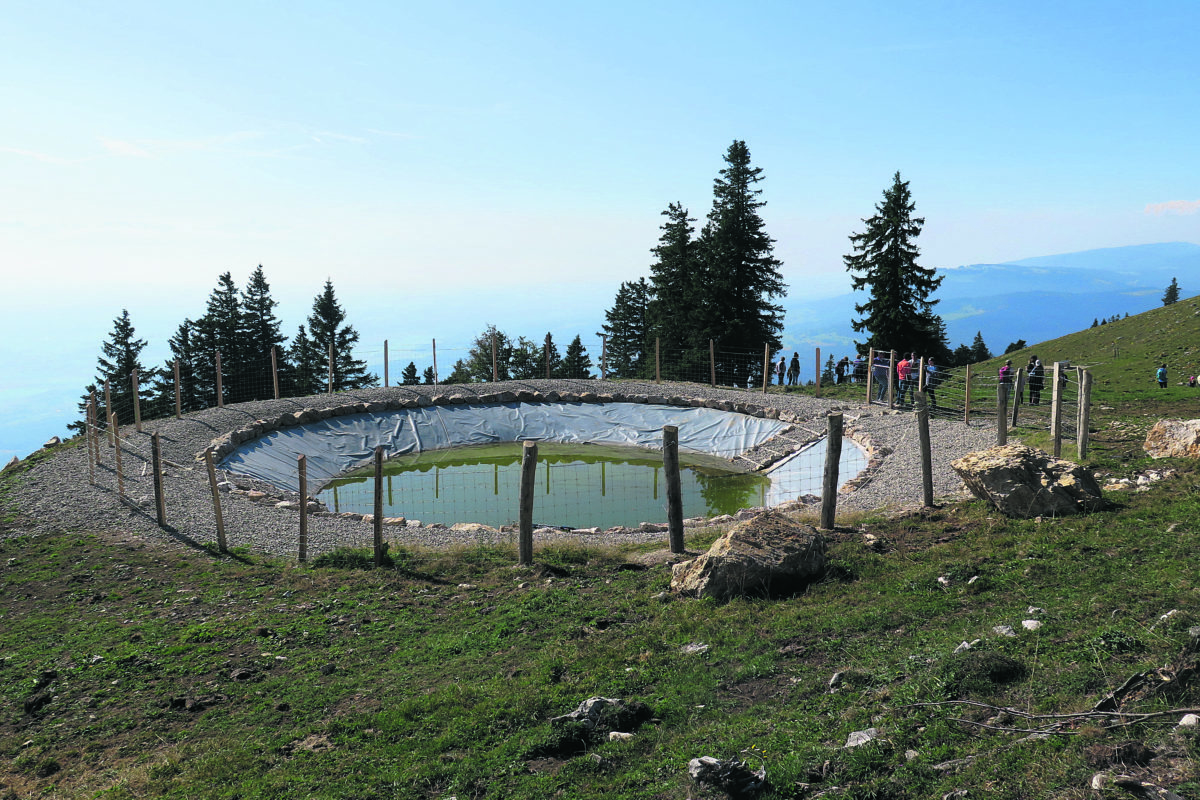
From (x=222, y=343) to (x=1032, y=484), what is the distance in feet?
183

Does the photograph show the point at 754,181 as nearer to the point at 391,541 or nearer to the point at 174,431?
the point at 174,431

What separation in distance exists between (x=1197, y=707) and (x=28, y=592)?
13732 millimetres

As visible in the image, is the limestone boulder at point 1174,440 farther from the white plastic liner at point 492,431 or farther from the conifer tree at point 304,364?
the conifer tree at point 304,364

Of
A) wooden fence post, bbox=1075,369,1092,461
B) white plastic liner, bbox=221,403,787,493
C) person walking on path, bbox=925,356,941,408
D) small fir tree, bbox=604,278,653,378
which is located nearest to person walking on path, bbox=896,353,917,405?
person walking on path, bbox=925,356,941,408

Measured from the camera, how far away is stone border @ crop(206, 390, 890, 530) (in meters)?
17.7

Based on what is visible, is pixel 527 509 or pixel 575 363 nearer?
pixel 527 509

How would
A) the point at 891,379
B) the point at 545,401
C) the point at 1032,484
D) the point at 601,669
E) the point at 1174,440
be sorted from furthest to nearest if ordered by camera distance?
the point at 545,401
the point at 891,379
the point at 1174,440
the point at 1032,484
the point at 601,669

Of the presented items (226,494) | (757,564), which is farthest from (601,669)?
(226,494)

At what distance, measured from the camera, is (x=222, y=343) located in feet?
181

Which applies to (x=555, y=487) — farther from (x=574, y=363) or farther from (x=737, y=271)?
(x=574, y=363)

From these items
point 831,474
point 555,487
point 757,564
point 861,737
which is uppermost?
point 831,474

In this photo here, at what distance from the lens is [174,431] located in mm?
23109

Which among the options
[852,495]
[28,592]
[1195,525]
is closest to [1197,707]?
[1195,525]

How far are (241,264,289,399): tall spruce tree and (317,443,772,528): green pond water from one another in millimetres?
30259
